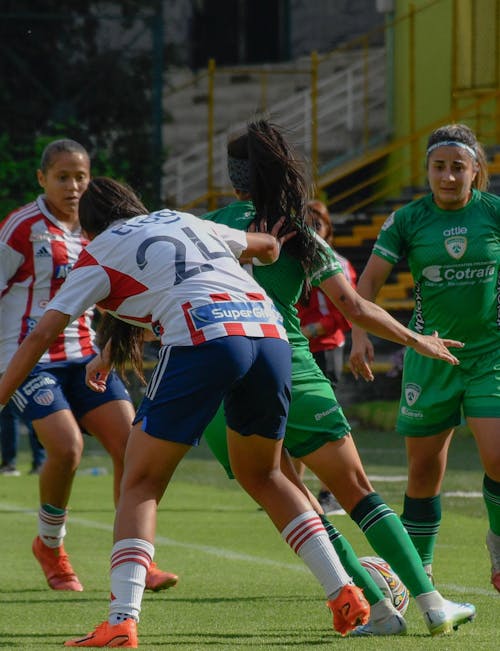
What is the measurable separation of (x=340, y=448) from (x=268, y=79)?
72.4 ft

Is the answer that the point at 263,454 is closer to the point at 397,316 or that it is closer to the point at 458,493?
the point at 458,493

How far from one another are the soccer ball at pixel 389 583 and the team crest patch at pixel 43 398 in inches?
77.6

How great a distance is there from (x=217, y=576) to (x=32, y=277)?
6.14 ft

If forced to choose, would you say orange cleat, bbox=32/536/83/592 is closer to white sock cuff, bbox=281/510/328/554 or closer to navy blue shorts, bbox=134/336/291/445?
white sock cuff, bbox=281/510/328/554

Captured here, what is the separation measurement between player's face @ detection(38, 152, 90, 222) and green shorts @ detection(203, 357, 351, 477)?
2232mm

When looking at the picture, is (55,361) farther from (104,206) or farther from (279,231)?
(279,231)

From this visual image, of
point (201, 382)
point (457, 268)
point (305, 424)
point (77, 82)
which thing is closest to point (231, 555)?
point (457, 268)

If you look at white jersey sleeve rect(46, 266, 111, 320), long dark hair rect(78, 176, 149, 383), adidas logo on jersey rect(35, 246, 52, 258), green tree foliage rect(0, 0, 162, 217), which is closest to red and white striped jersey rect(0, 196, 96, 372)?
adidas logo on jersey rect(35, 246, 52, 258)

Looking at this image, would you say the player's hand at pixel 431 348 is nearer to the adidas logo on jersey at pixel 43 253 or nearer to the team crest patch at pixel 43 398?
the team crest patch at pixel 43 398

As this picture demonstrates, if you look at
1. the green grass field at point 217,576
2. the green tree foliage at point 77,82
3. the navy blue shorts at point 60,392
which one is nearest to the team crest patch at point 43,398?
the navy blue shorts at point 60,392

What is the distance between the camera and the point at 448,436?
23.2ft

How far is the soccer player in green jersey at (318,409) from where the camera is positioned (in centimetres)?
605

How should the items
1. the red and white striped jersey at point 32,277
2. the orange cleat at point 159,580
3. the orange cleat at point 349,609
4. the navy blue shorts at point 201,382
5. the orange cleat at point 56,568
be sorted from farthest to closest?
the red and white striped jersey at point 32,277 → the orange cleat at point 56,568 → the orange cleat at point 159,580 → the orange cleat at point 349,609 → the navy blue shorts at point 201,382

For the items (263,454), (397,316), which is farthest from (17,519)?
(397,316)
